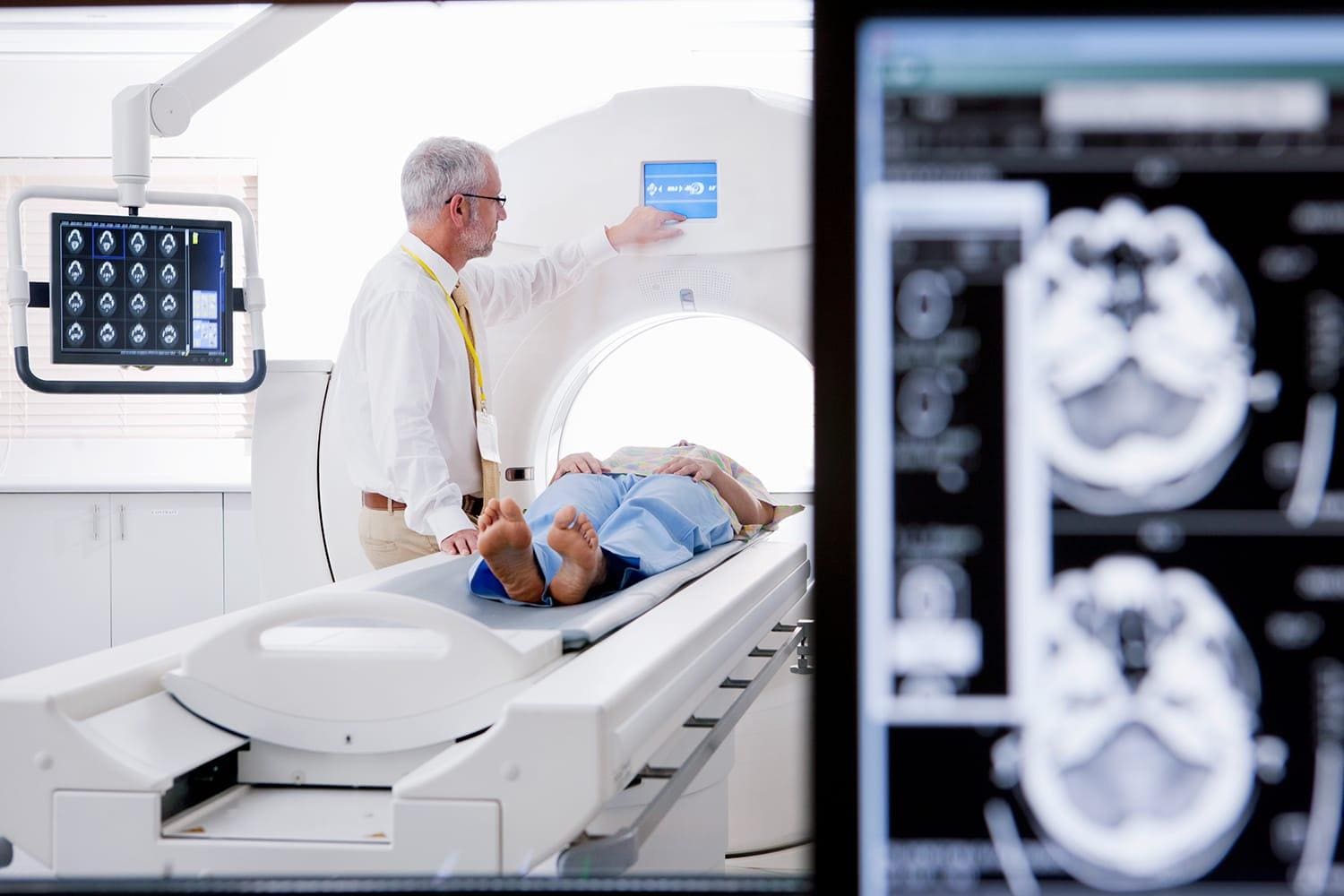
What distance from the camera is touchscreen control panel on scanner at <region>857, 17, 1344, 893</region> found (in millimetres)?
480

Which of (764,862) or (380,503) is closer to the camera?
(380,503)

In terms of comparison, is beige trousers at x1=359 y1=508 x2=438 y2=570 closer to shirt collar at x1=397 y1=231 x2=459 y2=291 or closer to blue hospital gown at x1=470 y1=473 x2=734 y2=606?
blue hospital gown at x1=470 y1=473 x2=734 y2=606

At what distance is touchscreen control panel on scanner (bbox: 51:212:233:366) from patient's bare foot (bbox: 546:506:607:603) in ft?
3.06

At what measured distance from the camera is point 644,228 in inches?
112

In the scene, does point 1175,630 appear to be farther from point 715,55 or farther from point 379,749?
point 715,55

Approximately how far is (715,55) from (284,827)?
3758 millimetres

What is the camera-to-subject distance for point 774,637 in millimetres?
2988

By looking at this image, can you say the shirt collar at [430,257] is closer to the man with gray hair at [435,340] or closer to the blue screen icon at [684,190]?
the man with gray hair at [435,340]

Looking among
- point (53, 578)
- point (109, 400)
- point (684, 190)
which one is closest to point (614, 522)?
point (684, 190)

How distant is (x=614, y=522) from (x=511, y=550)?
55 cm

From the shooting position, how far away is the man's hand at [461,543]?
241 cm

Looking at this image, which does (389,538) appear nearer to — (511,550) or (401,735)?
(511,550)

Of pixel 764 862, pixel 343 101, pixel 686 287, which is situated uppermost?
pixel 343 101

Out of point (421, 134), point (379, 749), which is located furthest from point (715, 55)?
point (379, 749)
